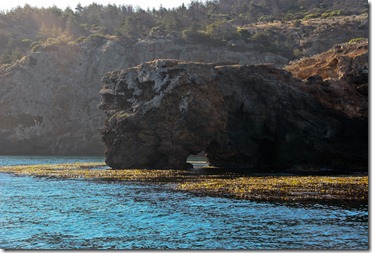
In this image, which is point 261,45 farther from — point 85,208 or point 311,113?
point 85,208

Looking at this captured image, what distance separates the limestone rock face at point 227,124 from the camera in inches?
2648

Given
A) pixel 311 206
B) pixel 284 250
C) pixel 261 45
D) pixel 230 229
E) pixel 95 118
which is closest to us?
pixel 284 250

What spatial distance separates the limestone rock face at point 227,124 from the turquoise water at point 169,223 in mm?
28964

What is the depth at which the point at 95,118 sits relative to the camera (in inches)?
5546

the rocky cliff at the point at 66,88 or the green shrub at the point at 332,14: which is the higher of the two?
the green shrub at the point at 332,14

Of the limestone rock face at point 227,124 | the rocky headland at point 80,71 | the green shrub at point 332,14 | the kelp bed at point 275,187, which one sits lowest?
the kelp bed at point 275,187

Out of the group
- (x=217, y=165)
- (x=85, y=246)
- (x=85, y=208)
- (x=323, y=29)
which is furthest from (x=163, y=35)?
(x=85, y=246)

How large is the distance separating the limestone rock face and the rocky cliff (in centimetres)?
6885

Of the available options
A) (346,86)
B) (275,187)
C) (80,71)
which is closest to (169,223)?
(275,187)

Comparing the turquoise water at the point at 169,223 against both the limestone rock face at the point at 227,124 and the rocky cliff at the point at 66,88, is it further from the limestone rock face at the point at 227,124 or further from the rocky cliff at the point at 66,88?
the rocky cliff at the point at 66,88

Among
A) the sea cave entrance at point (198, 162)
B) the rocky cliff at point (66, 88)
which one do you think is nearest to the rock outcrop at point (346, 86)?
the sea cave entrance at point (198, 162)

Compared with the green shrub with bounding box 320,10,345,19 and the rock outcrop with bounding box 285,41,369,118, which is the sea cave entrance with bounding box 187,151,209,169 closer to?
the rock outcrop with bounding box 285,41,369,118

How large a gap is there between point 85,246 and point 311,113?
5284 cm

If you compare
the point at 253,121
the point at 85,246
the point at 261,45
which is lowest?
the point at 85,246
